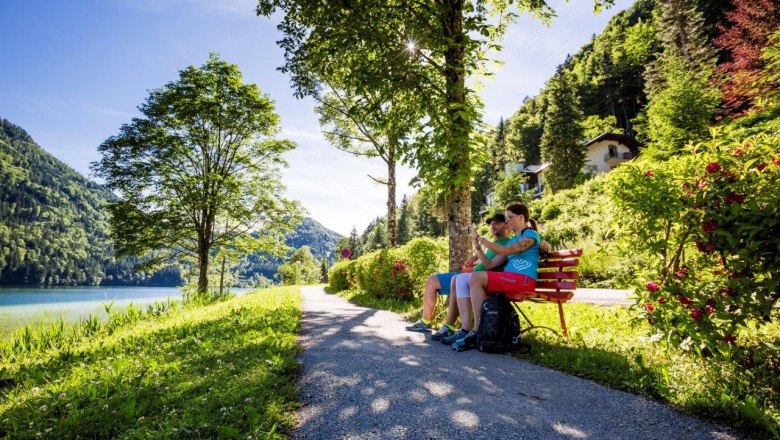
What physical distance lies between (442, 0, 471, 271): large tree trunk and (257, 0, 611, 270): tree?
0.05 ft

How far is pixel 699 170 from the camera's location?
315 centimetres

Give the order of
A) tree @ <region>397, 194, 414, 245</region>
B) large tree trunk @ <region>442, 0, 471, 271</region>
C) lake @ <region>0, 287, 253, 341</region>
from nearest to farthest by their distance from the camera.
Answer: large tree trunk @ <region>442, 0, 471, 271</region>, lake @ <region>0, 287, 253, 341</region>, tree @ <region>397, 194, 414, 245</region>

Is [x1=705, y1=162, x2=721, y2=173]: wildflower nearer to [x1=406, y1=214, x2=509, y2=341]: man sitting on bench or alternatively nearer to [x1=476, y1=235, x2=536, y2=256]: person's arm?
[x1=476, y1=235, x2=536, y2=256]: person's arm

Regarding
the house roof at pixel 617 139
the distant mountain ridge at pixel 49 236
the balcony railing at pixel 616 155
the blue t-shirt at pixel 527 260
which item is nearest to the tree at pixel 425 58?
the blue t-shirt at pixel 527 260

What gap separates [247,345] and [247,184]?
1362 cm

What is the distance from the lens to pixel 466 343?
431 centimetres

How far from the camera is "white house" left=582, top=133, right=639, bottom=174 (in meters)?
47.0

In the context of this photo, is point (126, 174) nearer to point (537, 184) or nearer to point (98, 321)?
point (98, 321)

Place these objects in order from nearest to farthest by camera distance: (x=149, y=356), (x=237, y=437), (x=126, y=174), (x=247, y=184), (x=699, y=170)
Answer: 1. (x=237, y=437)
2. (x=699, y=170)
3. (x=149, y=356)
4. (x=126, y=174)
5. (x=247, y=184)

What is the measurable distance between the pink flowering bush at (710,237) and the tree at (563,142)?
37927 millimetres

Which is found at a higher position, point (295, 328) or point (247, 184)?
point (247, 184)

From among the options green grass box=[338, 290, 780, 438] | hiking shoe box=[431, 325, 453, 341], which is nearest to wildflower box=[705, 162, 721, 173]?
green grass box=[338, 290, 780, 438]

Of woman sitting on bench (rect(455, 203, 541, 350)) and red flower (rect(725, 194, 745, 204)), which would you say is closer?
red flower (rect(725, 194, 745, 204))

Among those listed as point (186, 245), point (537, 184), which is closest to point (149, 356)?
point (186, 245)
